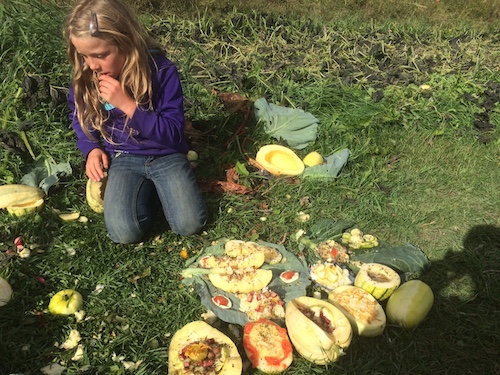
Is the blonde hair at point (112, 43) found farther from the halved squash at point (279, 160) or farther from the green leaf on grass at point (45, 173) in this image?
the halved squash at point (279, 160)

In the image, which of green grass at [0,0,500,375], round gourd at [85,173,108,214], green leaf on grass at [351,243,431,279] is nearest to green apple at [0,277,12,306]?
green grass at [0,0,500,375]

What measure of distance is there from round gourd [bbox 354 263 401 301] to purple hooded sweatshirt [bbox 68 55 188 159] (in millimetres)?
1500

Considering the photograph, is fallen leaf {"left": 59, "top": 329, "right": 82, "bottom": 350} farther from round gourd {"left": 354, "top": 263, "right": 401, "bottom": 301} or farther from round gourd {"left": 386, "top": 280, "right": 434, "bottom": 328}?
round gourd {"left": 386, "top": 280, "right": 434, "bottom": 328}

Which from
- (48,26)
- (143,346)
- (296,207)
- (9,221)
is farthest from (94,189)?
(48,26)

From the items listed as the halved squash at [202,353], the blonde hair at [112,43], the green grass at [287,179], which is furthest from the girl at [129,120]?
the halved squash at [202,353]

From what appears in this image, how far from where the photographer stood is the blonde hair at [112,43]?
2537 mm

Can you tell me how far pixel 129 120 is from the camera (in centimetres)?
287

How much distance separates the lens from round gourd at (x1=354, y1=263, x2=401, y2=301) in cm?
262

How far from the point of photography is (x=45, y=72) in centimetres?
389

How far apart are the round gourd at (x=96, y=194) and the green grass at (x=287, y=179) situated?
106mm

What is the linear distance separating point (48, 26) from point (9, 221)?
193 centimetres

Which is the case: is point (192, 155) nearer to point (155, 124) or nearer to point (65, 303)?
point (155, 124)

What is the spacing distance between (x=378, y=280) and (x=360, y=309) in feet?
0.86

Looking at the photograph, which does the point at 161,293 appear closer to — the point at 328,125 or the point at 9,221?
the point at 9,221
